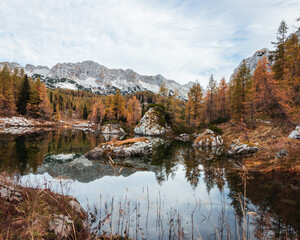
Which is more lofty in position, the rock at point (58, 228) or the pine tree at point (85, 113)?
the pine tree at point (85, 113)

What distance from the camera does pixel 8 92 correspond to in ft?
209

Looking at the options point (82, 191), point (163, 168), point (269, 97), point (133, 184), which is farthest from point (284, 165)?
point (82, 191)

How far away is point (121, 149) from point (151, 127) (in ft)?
104

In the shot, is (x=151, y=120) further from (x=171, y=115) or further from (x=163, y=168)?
(x=163, y=168)

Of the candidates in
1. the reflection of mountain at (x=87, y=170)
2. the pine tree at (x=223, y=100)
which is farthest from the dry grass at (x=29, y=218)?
the pine tree at (x=223, y=100)

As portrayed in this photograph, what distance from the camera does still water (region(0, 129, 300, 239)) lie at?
596 cm

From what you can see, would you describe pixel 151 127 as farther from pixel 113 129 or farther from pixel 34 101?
pixel 34 101

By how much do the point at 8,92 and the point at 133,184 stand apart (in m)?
79.7

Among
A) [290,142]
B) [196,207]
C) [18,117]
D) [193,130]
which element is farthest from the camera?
[18,117]

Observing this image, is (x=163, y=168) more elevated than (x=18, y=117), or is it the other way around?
(x=18, y=117)

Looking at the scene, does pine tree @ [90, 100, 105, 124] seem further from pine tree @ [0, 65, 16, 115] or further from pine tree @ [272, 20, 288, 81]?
pine tree @ [272, 20, 288, 81]

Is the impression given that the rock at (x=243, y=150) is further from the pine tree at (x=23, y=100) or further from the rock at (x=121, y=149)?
the pine tree at (x=23, y=100)

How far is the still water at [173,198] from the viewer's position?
5961 mm

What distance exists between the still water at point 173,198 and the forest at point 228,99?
11.4 metres
